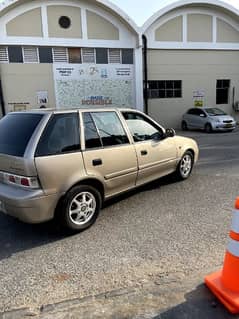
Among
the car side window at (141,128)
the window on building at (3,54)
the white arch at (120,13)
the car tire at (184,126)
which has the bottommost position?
the car tire at (184,126)

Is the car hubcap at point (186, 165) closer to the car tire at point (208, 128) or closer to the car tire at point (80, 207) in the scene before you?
the car tire at point (80, 207)

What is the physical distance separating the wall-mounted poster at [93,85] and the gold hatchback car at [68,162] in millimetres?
13319

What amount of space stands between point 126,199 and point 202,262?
2.22 meters

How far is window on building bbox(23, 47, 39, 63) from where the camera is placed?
16281 mm

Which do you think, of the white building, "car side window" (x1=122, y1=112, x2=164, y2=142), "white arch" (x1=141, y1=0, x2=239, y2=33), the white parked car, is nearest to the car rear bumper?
"car side window" (x1=122, y1=112, x2=164, y2=142)

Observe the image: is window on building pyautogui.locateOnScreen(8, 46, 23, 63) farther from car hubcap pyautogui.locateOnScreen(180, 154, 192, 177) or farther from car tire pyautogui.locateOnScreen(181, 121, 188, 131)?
car hubcap pyautogui.locateOnScreen(180, 154, 192, 177)

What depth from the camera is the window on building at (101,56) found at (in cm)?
1777

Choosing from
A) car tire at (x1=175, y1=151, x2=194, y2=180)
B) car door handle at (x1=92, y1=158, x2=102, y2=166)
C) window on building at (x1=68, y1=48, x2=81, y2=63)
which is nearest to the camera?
car door handle at (x1=92, y1=158, x2=102, y2=166)

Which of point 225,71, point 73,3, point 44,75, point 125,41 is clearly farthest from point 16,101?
point 225,71

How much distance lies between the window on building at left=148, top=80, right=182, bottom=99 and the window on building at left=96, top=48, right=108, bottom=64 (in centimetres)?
352

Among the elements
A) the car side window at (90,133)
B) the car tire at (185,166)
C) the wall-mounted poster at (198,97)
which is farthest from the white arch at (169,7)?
the car side window at (90,133)

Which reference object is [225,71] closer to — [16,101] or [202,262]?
[16,101]

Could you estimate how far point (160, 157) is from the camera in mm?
5297

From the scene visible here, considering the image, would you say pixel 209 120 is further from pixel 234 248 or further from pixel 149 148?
pixel 234 248
